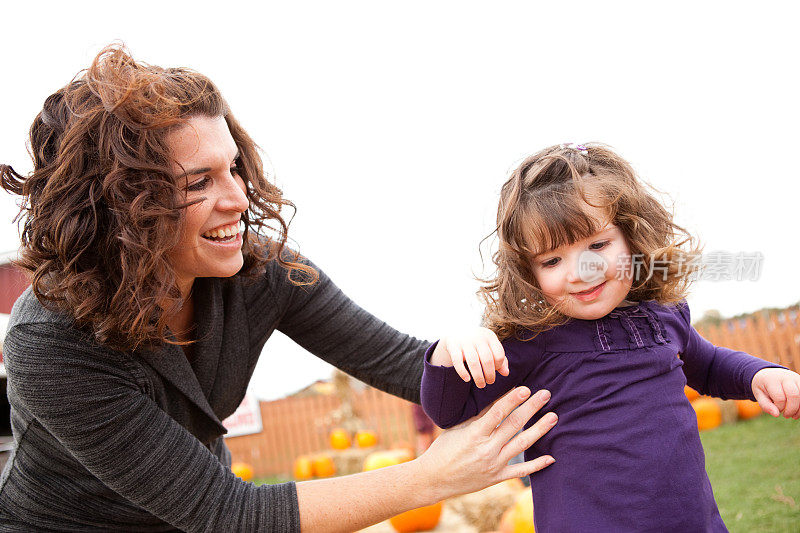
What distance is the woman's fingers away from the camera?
44.9 inches

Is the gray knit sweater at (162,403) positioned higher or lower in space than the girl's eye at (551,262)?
lower

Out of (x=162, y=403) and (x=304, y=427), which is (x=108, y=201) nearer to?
(x=162, y=403)

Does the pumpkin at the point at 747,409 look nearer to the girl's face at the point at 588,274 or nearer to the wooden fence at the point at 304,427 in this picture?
the girl's face at the point at 588,274

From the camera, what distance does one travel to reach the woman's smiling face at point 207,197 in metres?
1.21

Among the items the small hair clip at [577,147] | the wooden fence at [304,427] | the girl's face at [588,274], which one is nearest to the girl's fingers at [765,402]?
the girl's face at [588,274]

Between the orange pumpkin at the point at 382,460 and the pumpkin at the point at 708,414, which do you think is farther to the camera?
the orange pumpkin at the point at 382,460

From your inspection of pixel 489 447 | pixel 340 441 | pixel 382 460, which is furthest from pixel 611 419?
pixel 340 441

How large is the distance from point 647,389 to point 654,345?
86 mm

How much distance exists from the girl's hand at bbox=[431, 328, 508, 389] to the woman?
137 mm

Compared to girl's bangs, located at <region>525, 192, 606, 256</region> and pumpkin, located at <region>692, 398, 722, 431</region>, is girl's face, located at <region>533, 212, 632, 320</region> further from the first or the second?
pumpkin, located at <region>692, 398, 722, 431</region>

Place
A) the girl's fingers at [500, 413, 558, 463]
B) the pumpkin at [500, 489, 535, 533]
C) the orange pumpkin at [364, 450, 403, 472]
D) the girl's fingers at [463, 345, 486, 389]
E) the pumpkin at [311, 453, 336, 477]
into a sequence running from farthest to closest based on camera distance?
1. the pumpkin at [311, 453, 336, 477]
2. the orange pumpkin at [364, 450, 403, 472]
3. the pumpkin at [500, 489, 535, 533]
4. the girl's fingers at [500, 413, 558, 463]
5. the girl's fingers at [463, 345, 486, 389]

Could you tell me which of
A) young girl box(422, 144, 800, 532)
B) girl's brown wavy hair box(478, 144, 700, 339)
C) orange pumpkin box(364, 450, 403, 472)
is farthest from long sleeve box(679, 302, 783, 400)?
orange pumpkin box(364, 450, 403, 472)

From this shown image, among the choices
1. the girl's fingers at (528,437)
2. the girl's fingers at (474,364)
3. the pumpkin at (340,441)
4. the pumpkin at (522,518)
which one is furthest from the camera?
the pumpkin at (340,441)

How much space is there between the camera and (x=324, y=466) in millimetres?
5215
